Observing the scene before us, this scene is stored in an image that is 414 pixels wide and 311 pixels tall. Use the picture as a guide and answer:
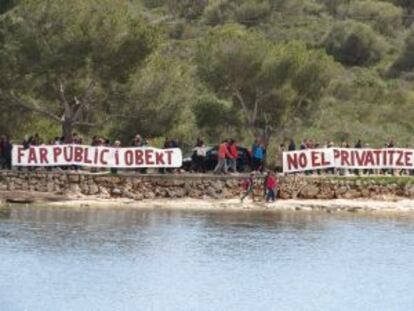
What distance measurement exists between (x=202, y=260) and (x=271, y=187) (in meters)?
14.2

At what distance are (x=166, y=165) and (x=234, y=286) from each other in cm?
1990

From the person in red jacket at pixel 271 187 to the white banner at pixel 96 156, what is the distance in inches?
155

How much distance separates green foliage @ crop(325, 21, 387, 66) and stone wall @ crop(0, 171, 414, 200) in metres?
55.8

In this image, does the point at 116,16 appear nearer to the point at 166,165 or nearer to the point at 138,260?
the point at 166,165

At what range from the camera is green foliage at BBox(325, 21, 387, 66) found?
362 ft

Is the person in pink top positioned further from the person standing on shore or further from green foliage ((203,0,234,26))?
green foliage ((203,0,234,26))

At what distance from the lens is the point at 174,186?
5375cm

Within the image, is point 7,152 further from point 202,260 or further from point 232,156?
point 202,260

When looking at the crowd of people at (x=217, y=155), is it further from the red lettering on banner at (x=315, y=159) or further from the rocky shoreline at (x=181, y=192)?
the rocky shoreline at (x=181, y=192)

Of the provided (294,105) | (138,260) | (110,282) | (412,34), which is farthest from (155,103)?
(412,34)

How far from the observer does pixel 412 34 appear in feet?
356

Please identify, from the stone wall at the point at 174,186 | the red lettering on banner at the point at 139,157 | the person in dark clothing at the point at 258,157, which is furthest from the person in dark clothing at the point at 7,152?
the person in dark clothing at the point at 258,157

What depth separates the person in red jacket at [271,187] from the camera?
52.4m

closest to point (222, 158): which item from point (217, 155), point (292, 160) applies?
point (217, 155)
